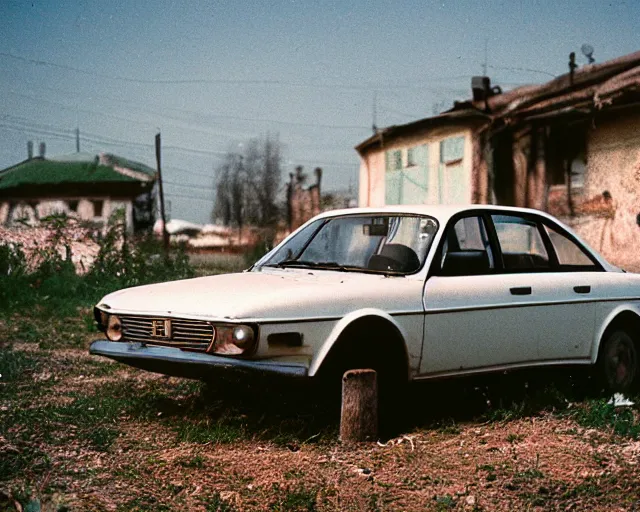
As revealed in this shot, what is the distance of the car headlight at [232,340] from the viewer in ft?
14.6

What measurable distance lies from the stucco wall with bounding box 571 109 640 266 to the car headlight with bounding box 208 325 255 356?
1241 cm

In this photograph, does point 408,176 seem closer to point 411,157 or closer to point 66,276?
point 411,157

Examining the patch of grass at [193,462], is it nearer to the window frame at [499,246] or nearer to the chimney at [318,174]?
the window frame at [499,246]

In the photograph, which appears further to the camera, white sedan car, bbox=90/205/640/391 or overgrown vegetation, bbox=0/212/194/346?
overgrown vegetation, bbox=0/212/194/346

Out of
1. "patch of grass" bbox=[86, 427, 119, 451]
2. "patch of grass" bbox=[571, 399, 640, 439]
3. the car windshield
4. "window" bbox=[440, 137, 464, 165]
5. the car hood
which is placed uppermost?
"window" bbox=[440, 137, 464, 165]

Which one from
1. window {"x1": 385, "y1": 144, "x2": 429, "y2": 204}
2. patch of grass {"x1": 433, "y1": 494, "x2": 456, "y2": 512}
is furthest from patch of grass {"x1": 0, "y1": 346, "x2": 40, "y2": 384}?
window {"x1": 385, "y1": 144, "x2": 429, "y2": 204}

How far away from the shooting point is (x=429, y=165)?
2078cm

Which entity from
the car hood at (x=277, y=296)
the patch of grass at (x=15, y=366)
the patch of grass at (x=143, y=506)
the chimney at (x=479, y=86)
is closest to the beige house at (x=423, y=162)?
the chimney at (x=479, y=86)

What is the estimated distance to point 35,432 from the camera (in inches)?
195

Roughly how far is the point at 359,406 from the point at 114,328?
1.65 meters

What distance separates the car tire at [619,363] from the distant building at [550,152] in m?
9.15

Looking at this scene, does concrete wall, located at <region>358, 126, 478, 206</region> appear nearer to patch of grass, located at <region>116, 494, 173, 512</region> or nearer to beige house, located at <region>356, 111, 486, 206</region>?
beige house, located at <region>356, 111, 486, 206</region>

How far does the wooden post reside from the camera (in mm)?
4719

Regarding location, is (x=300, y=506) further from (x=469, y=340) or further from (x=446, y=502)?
(x=469, y=340)
